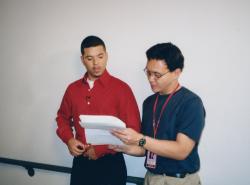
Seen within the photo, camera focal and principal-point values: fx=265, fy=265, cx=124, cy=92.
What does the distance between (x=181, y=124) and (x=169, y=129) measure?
0.11m

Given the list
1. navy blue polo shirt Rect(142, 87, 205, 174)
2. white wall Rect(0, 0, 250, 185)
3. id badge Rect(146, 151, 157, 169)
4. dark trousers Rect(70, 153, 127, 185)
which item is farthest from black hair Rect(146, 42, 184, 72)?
dark trousers Rect(70, 153, 127, 185)

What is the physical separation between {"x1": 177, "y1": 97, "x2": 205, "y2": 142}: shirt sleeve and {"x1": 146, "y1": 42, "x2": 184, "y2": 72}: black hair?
250 mm

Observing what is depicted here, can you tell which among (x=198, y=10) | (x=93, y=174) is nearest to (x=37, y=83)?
(x=93, y=174)

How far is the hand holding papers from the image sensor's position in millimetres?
1499

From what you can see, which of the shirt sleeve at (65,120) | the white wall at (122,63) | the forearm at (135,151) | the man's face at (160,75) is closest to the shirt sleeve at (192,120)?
the man's face at (160,75)

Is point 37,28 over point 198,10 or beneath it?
beneath

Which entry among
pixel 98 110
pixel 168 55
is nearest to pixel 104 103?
pixel 98 110

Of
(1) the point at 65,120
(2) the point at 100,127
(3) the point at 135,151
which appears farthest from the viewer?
(1) the point at 65,120

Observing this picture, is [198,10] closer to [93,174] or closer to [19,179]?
[93,174]

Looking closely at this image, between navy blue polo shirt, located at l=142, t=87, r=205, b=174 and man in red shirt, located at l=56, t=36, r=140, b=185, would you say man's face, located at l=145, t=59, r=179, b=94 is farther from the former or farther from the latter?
man in red shirt, located at l=56, t=36, r=140, b=185

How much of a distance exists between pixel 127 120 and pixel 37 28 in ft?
4.65

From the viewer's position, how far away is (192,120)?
62.5 inches

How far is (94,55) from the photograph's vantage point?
77.2 inches

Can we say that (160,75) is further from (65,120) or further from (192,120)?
(65,120)
